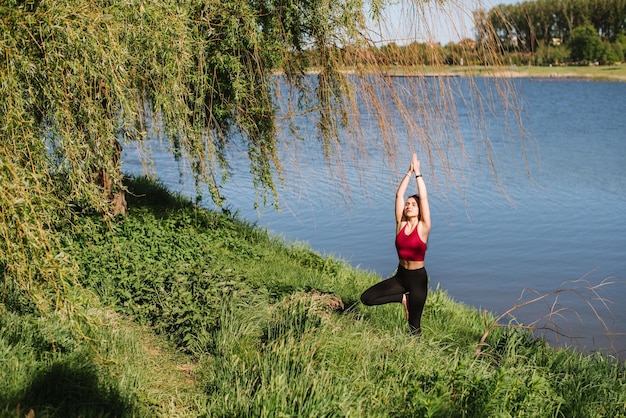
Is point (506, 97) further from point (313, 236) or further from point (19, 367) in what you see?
point (313, 236)

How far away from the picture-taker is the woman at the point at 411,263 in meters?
7.46

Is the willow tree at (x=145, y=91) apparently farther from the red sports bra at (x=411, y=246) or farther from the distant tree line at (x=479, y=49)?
the red sports bra at (x=411, y=246)

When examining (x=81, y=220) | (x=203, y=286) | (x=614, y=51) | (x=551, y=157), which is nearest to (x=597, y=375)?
(x=203, y=286)

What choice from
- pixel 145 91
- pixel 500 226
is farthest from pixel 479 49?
pixel 500 226

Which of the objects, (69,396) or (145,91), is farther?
(145,91)

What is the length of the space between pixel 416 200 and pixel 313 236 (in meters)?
7.68

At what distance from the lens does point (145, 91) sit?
28.9 ft

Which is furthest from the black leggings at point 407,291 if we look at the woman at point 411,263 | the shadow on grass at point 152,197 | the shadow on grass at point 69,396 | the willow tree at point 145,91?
the shadow on grass at point 152,197

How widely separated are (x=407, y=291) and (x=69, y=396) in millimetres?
3401

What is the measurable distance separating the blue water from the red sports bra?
4.21 feet

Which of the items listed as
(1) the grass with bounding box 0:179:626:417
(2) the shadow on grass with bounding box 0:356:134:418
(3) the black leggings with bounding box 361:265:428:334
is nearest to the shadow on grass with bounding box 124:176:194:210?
(1) the grass with bounding box 0:179:626:417

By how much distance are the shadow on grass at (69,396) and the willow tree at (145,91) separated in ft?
1.78

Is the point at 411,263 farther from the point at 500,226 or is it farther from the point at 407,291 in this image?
the point at 500,226

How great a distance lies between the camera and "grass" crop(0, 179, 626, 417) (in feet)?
18.4
